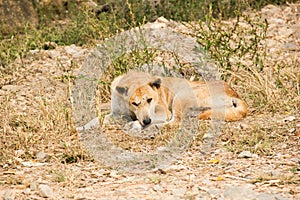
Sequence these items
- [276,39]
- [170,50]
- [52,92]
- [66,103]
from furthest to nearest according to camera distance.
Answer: [276,39] → [170,50] → [52,92] → [66,103]

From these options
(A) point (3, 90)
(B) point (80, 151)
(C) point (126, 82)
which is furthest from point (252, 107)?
(A) point (3, 90)

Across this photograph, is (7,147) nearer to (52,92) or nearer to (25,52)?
(52,92)

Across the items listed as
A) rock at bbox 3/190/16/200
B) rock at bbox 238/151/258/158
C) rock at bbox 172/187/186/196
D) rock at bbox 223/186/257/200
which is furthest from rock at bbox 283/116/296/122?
rock at bbox 3/190/16/200

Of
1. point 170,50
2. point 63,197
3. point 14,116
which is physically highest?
point 170,50

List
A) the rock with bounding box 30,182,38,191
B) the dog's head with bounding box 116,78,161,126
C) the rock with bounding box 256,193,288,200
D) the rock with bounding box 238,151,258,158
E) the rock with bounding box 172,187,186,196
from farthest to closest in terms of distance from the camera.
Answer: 1. the dog's head with bounding box 116,78,161,126
2. the rock with bounding box 238,151,258,158
3. the rock with bounding box 30,182,38,191
4. the rock with bounding box 172,187,186,196
5. the rock with bounding box 256,193,288,200

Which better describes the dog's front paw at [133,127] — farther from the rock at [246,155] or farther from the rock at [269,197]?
the rock at [269,197]

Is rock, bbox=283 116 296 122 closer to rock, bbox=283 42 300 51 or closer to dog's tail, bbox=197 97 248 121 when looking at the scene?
dog's tail, bbox=197 97 248 121

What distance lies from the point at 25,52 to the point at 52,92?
144 cm

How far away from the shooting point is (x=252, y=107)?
651 cm

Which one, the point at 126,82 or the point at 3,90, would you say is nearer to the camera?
the point at 126,82

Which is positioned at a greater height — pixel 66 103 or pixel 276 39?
pixel 276 39

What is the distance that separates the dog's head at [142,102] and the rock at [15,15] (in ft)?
14.3

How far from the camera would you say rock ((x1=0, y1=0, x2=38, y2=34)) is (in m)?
10.2

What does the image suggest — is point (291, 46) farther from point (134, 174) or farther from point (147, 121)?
point (134, 174)
